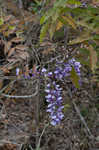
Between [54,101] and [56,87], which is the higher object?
[56,87]

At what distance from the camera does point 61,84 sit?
215cm

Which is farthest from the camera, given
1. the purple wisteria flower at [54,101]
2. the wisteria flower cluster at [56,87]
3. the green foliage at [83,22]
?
the purple wisteria flower at [54,101]

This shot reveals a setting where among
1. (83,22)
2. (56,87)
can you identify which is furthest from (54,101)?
(83,22)

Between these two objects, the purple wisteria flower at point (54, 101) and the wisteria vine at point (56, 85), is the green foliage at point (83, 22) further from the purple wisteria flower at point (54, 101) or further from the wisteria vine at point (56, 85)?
the purple wisteria flower at point (54, 101)

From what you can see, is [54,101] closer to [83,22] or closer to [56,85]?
[56,85]

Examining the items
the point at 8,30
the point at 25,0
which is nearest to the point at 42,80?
the point at 8,30

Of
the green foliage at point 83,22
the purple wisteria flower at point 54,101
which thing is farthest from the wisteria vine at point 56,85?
the green foliage at point 83,22

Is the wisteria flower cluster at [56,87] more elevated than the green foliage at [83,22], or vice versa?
the green foliage at [83,22]

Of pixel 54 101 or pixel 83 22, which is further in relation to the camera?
pixel 54 101

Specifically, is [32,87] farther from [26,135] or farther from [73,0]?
[73,0]

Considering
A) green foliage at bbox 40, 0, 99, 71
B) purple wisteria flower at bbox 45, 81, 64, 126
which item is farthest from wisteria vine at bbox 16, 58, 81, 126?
green foliage at bbox 40, 0, 99, 71

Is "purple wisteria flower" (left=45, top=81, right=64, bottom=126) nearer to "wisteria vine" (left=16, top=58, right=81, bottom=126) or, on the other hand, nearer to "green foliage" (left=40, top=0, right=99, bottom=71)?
"wisteria vine" (left=16, top=58, right=81, bottom=126)

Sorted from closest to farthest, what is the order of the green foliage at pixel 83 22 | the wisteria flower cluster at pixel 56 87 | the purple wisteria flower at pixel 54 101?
the green foliage at pixel 83 22 < the wisteria flower cluster at pixel 56 87 < the purple wisteria flower at pixel 54 101

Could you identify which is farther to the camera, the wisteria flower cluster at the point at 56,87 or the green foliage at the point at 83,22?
the wisteria flower cluster at the point at 56,87
